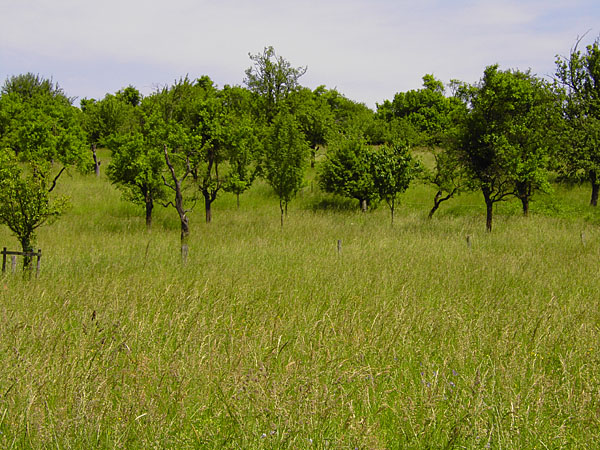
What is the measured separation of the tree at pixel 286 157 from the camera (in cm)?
2259

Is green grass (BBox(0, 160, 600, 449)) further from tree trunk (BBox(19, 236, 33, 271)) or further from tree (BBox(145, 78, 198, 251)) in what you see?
tree (BBox(145, 78, 198, 251))

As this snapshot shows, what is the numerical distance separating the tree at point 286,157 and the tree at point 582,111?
12580 mm

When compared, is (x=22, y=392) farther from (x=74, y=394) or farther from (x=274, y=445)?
(x=274, y=445)

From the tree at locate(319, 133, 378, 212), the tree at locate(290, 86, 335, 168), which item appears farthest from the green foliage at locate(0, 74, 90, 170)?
the tree at locate(290, 86, 335, 168)

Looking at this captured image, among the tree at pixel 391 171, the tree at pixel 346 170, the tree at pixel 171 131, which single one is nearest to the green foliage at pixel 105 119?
the tree at pixel 346 170

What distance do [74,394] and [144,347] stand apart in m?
1.55

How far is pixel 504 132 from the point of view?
18531 millimetres

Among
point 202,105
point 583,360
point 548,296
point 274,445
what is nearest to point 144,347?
point 274,445

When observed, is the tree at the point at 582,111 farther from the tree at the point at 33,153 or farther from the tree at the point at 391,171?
the tree at the point at 33,153

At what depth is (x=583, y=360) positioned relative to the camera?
4.60m

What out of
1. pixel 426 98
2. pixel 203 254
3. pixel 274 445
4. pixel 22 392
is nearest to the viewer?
pixel 274 445

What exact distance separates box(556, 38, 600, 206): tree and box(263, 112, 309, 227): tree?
495 inches

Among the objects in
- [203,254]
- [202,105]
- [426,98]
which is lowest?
[203,254]

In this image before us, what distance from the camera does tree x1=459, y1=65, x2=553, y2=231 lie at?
1822 centimetres
